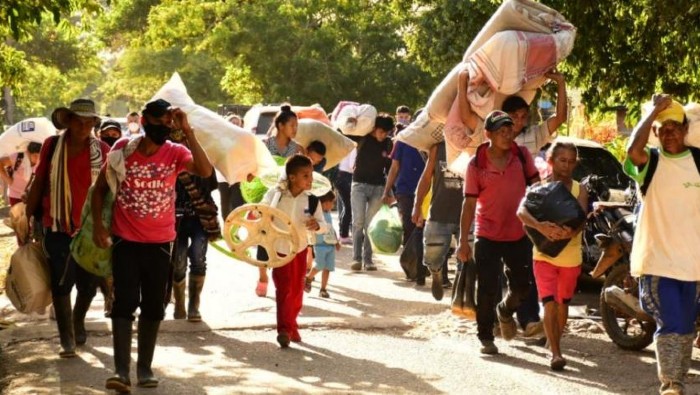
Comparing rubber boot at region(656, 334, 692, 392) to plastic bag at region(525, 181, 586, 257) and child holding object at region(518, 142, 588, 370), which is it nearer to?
child holding object at region(518, 142, 588, 370)

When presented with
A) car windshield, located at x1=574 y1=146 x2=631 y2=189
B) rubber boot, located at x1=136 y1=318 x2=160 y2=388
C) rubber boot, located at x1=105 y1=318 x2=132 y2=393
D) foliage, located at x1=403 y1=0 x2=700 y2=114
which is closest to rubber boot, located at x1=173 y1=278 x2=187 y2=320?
rubber boot, located at x1=136 y1=318 x2=160 y2=388

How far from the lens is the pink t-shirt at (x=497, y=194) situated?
967 centimetres

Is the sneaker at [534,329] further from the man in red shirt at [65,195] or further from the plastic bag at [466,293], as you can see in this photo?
the man in red shirt at [65,195]

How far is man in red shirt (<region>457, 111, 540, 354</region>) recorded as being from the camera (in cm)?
967

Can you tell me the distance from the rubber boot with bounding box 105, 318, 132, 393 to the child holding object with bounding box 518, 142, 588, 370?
2803mm

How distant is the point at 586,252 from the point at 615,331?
2.83 m

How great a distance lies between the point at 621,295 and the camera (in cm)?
999

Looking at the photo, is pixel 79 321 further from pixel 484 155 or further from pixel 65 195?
pixel 484 155

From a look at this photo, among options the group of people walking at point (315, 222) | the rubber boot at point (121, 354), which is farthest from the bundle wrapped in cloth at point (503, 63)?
the rubber boot at point (121, 354)

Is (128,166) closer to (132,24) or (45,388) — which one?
(45,388)

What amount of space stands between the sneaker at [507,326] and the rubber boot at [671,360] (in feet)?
6.88

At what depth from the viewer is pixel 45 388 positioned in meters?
8.52

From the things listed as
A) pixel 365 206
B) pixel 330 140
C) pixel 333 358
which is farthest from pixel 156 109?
pixel 365 206

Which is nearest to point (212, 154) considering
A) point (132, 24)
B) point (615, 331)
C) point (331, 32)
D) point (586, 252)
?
point (615, 331)
